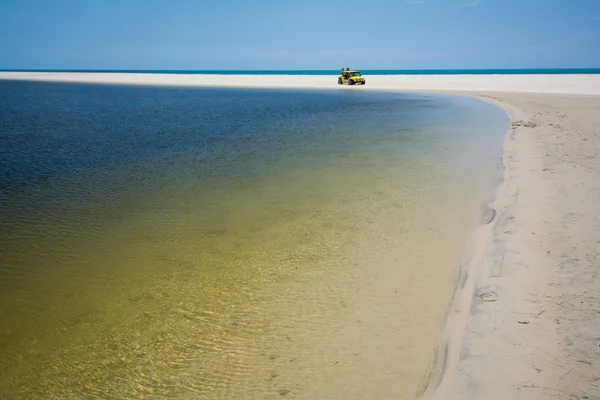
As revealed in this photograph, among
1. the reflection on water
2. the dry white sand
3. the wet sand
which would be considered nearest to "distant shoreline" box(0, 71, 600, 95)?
the wet sand

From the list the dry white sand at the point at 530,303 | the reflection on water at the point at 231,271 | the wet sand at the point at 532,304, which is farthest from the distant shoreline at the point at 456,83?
the reflection on water at the point at 231,271

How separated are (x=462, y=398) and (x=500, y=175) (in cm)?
904

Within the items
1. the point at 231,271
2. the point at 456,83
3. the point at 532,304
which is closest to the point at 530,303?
the point at 532,304

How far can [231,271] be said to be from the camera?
6.46 m

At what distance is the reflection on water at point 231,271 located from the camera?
435 centimetres

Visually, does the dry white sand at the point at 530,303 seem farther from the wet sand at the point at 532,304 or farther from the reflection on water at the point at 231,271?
the reflection on water at the point at 231,271

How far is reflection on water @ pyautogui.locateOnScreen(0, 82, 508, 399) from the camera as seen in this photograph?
4352 millimetres

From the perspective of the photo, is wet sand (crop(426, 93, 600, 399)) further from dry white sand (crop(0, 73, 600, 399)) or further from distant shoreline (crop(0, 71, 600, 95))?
distant shoreline (crop(0, 71, 600, 95))

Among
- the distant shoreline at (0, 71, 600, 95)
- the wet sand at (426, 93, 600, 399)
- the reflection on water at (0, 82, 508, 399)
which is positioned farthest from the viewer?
the distant shoreline at (0, 71, 600, 95)

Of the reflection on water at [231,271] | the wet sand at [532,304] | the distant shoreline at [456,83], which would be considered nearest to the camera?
the wet sand at [532,304]

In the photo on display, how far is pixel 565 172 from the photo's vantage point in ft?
34.2

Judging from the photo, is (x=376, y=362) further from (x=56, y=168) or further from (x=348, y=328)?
(x=56, y=168)

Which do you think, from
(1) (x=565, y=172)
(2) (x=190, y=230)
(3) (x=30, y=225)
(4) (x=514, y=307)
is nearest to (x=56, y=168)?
(3) (x=30, y=225)

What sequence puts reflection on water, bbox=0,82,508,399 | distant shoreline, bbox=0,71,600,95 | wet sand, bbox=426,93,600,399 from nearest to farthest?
wet sand, bbox=426,93,600,399 → reflection on water, bbox=0,82,508,399 → distant shoreline, bbox=0,71,600,95
